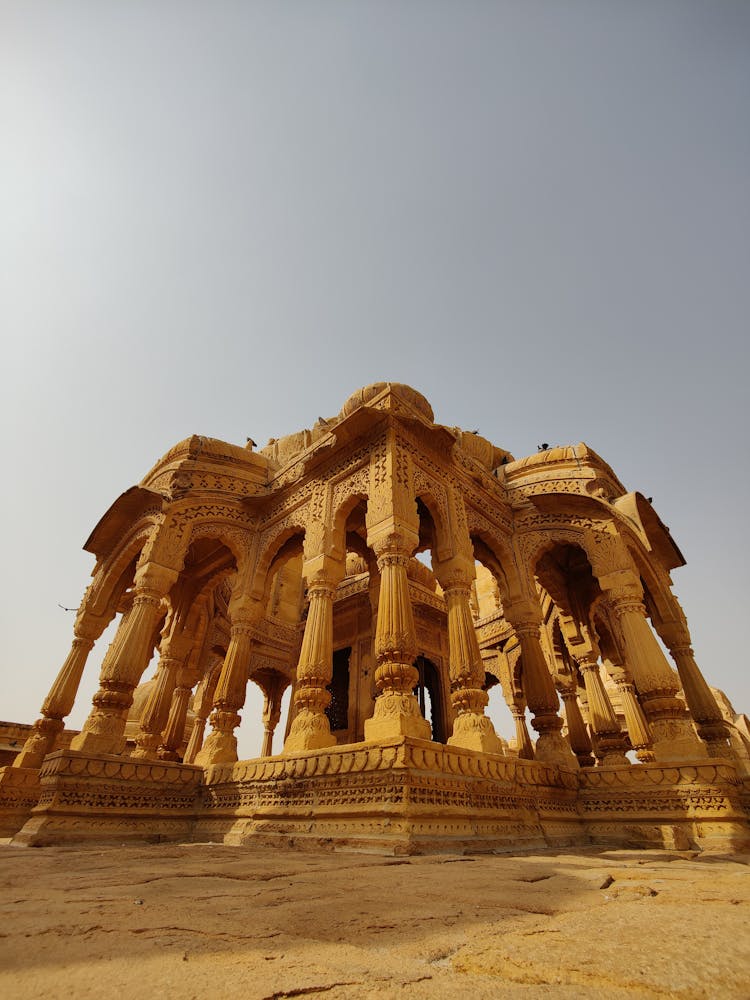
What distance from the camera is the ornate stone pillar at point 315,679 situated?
6.13 metres

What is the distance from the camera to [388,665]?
5.86 meters

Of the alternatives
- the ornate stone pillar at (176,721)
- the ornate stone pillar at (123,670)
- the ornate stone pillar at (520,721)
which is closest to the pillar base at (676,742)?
the ornate stone pillar at (520,721)

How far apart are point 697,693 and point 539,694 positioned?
2.94 meters

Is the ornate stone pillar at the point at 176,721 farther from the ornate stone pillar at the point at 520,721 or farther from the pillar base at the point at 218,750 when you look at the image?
the ornate stone pillar at the point at 520,721

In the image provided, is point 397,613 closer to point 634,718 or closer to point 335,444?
point 335,444

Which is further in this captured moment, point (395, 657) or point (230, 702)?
point (230, 702)

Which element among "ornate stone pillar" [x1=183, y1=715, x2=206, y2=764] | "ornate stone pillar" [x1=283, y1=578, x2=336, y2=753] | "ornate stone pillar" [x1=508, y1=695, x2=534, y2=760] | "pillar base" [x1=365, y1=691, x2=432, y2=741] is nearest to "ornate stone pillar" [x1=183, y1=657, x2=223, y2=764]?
"ornate stone pillar" [x1=183, y1=715, x2=206, y2=764]

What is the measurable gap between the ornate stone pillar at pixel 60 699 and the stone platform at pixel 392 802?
3.08ft

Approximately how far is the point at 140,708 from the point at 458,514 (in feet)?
48.0

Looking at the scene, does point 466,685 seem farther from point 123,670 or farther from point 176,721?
point 176,721

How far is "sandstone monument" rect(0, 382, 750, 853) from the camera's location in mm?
5367

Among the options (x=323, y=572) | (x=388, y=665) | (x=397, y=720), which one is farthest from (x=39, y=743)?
(x=397, y=720)

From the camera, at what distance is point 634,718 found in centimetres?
951

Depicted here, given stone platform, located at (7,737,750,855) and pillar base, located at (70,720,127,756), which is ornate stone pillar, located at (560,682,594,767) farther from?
pillar base, located at (70,720,127,756)
